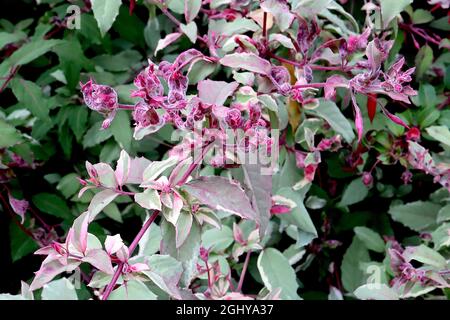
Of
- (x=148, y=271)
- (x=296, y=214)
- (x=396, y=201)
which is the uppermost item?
(x=148, y=271)

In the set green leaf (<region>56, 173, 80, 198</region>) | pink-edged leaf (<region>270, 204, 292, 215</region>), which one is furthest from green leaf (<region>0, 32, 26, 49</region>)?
pink-edged leaf (<region>270, 204, 292, 215</region>)

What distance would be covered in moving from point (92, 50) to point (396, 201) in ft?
2.76

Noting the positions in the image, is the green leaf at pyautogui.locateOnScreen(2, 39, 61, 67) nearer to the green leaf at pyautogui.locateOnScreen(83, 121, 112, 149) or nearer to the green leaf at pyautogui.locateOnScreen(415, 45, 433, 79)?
the green leaf at pyautogui.locateOnScreen(83, 121, 112, 149)

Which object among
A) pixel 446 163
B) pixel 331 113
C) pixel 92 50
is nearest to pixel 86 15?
pixel 92 50

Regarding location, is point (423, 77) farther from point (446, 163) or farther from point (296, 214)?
point (296, 214)

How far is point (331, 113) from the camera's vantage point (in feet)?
3.93

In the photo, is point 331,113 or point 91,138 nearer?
point 331,113

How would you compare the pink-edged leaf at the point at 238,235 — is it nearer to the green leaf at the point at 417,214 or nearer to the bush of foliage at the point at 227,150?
the bush of foliage at the point at 227,150

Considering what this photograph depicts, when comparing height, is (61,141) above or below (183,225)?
below

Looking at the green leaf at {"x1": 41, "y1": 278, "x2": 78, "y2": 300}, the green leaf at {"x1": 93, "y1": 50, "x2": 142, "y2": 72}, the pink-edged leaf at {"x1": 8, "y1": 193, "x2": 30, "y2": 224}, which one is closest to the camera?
the green leaf at {"x1": 41, "y1": 278, "x2": 78, "y2": 300}

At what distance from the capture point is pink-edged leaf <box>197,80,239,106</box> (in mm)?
932

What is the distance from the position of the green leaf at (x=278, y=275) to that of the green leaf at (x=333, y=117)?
0.27 m

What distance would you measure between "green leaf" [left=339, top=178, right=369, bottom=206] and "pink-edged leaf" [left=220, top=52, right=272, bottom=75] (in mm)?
492
